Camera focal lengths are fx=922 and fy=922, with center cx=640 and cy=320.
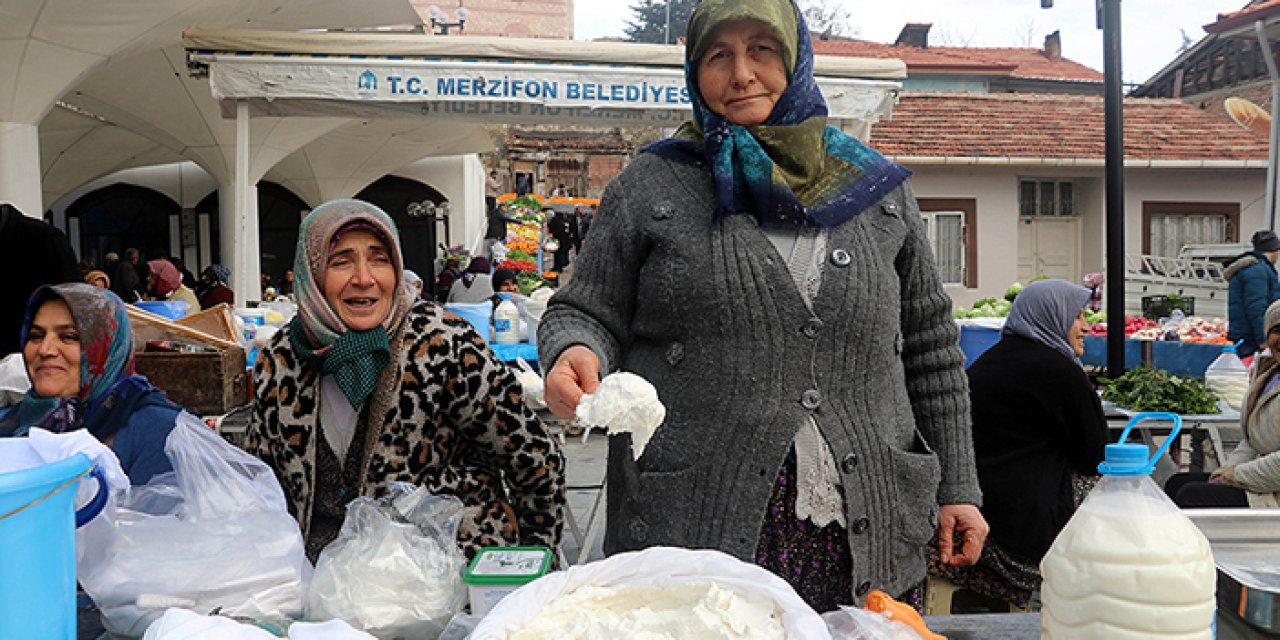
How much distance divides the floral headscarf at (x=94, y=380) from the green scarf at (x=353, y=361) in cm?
63

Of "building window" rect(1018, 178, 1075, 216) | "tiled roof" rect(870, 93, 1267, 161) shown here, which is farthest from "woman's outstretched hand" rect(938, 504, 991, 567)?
"building window" rect(1018, 178, 1075, 216)

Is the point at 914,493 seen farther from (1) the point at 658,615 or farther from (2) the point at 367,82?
(2) the point at 367,82

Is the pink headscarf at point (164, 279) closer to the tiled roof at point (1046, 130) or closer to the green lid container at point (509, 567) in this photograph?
the green lid container at point (509, 567)

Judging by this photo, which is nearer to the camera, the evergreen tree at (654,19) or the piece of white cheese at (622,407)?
the piece of white cheese at (622,407)

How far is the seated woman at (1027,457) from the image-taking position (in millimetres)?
3463

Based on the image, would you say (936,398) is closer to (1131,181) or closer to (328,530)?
(328,530)

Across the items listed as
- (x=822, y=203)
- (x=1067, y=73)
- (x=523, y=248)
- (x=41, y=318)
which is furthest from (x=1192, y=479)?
(x=1067, y=73)

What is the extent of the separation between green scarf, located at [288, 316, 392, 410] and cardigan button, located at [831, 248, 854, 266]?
1.12 meters

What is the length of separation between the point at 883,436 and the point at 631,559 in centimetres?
66

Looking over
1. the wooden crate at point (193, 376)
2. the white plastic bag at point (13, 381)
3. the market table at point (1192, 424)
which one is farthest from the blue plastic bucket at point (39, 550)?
the market table at point (1192, 424)

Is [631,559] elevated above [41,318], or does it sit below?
below

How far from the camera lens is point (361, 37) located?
7.08m

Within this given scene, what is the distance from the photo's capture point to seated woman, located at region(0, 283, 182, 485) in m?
2.43

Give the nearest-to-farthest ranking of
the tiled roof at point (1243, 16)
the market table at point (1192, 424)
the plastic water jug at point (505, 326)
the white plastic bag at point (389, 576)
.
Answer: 1. the white plastic bag at point (389, 576)
2. the market table at point (1192, 424)
3. the plastic water jug at point (505, 326)
4. the tiled roof at point (1243, 16)
